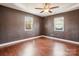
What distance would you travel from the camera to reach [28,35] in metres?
5.85

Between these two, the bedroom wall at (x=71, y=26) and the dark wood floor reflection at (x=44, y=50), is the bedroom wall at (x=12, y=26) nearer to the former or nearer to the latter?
the dark wood floor reflection at (x=44, y=50)

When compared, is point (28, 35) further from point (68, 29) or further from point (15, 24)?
point (68, 29)

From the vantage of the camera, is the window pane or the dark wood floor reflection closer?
the dark wood floor reflection

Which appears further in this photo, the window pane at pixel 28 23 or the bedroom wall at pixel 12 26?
the window pane at pixel 28 23

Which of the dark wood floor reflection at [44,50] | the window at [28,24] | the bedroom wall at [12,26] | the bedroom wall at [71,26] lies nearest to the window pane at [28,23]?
the window at [28,24]

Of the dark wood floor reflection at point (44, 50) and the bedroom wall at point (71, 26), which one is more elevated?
the bedroom wall at point (71, 26)

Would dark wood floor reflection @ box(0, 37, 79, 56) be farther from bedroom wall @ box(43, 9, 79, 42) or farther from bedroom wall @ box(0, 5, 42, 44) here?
bedroom wall @ box(0, 5, 42, 44)

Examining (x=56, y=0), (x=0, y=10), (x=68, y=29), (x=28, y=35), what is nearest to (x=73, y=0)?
(x=56, y=0)

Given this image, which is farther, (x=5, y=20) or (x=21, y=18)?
(x=21, y=18)

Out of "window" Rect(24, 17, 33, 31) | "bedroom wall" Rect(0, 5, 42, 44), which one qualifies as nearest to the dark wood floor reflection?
"bedroom wall" Rect(0, 5, 42, 44)

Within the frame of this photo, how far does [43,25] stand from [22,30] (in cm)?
134

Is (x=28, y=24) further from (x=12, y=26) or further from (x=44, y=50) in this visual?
(x=44, y=50)

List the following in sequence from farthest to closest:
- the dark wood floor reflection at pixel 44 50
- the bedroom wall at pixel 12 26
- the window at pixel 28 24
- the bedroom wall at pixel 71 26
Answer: the window at pixel 28 24, the bedroom wall at pixel 12 26, the bedroom wall at pixel 71 26, the dark wood floor reflection at pixel 44 50

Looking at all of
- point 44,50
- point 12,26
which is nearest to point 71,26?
point 44,50
